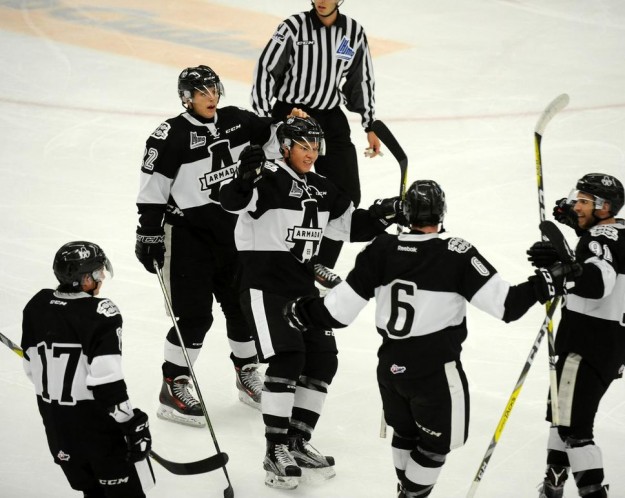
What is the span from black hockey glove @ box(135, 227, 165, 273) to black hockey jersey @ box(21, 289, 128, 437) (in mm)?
1169

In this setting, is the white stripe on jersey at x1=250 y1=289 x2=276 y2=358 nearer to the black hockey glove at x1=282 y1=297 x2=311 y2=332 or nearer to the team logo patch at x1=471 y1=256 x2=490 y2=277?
the black hockey glove at x1=282 y1=297 x2=311 y2=332

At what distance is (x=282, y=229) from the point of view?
4191 mm

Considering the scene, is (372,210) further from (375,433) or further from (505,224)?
(505,224)

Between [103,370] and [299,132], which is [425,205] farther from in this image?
[103,370]

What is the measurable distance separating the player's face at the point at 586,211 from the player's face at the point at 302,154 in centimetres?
104

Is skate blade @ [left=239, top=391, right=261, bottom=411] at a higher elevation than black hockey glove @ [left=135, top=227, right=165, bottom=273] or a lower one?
lower

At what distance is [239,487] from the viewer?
4.14m

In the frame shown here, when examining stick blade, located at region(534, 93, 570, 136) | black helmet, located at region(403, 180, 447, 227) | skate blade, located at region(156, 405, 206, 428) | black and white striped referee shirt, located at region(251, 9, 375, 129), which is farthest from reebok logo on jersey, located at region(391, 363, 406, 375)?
black and white striped referee shirt, located at region(251, 9, 375, 129)

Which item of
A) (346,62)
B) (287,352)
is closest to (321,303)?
(287,352)

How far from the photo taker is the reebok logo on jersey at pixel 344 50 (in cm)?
547

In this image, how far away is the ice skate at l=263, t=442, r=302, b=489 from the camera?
4090mm

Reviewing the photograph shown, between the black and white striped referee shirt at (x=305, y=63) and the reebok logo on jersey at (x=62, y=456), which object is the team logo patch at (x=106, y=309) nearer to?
the reebok logo on jersey at (x=62, y=456)

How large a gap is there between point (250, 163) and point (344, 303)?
735mm

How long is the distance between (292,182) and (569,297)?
116cm
